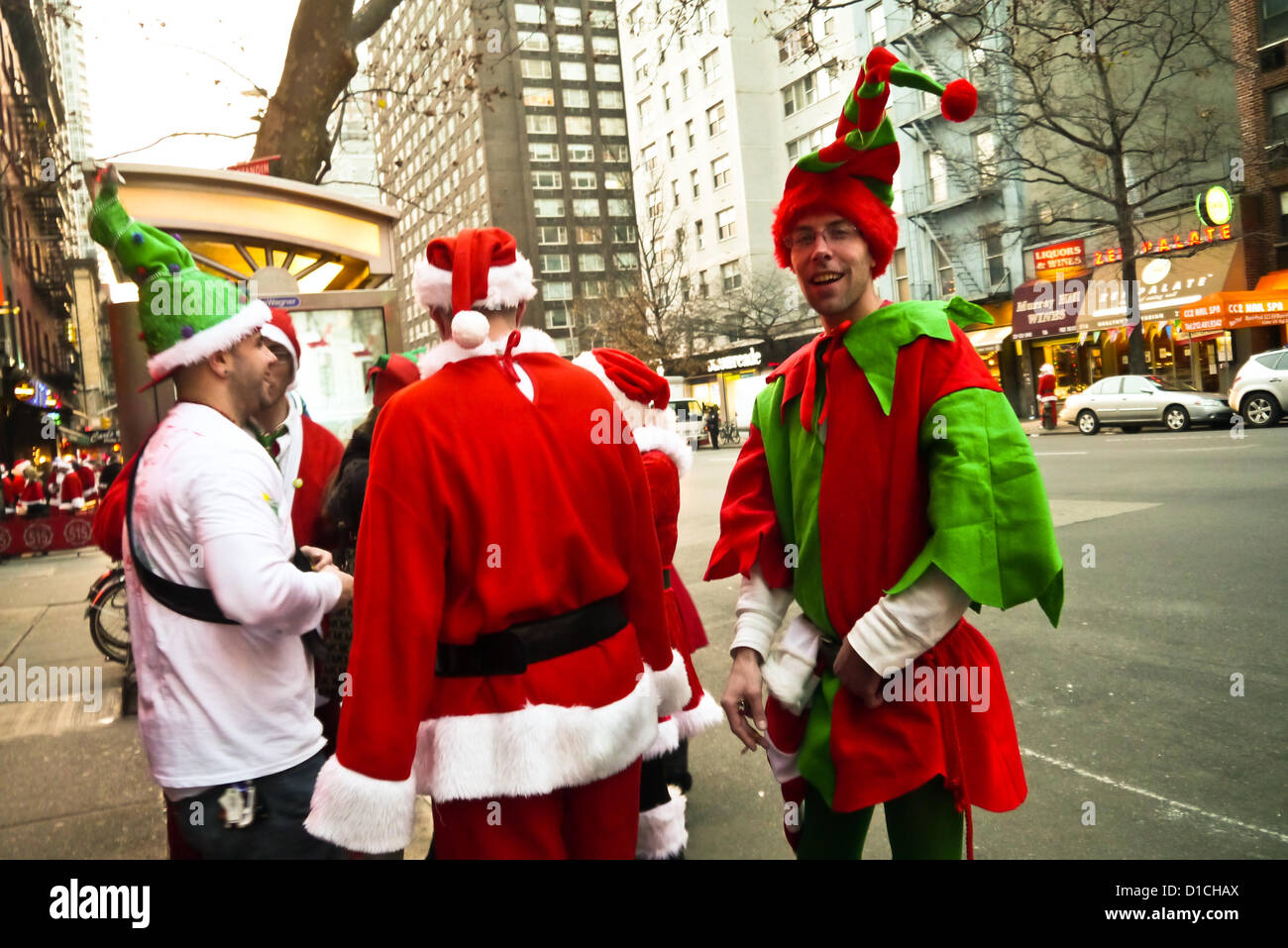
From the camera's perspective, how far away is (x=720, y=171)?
4691cm

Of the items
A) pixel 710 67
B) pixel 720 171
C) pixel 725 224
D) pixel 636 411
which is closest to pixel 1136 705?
pixel 636 411

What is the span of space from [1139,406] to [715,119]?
32.7 meters

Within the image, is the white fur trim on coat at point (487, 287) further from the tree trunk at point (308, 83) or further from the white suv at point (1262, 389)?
the white suv at point (1262, 389)

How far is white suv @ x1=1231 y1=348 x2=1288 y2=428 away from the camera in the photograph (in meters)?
17.5

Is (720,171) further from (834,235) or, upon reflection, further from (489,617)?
(489,617)

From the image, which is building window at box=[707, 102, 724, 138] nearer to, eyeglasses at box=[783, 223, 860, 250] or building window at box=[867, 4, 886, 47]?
building window at box=[867, 4, 886, 47]

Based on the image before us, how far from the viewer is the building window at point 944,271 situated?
33.0 m

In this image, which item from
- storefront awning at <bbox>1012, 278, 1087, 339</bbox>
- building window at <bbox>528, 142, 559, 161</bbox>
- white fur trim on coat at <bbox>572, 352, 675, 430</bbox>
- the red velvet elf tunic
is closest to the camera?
the red velvet elf tunic

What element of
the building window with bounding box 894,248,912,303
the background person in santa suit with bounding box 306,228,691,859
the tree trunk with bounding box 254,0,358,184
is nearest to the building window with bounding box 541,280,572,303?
the building window with bounding box 894,248,912,303

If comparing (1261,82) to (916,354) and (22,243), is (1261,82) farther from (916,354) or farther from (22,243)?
(22,243)

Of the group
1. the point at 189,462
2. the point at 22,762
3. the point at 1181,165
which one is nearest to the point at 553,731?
the point at 189,462

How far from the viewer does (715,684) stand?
18.4ft

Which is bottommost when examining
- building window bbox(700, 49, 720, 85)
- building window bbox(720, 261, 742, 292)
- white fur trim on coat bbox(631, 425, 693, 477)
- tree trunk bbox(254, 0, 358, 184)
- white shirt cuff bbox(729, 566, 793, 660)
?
white shirt cuff bbox(729, 566, 793, 660)

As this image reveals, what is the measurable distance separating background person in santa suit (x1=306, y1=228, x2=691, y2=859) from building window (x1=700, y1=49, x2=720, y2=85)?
4901 centimetres
